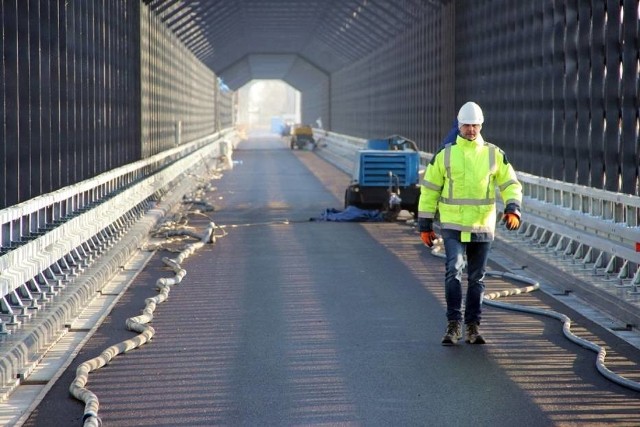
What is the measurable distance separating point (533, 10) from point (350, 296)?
7766mm

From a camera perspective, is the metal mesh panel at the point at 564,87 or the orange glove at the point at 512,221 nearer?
the orange glove at the point at 512,221

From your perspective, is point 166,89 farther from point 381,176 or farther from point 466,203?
point 466,203

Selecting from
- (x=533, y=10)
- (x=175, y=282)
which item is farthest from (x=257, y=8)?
(x=175, y=282)

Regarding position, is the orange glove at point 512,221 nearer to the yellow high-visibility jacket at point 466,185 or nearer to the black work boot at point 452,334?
the yellow high-visibility jacket at point 466,185

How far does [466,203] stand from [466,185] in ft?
0.48

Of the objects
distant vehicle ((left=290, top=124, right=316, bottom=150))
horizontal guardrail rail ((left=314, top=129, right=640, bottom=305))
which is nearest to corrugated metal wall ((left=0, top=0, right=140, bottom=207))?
horizontal guardrail rail ((left=314, top=129, right=640, bottom=305))

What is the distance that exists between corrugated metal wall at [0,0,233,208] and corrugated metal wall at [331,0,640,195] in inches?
258

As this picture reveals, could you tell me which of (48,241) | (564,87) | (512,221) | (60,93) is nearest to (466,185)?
(512,221)

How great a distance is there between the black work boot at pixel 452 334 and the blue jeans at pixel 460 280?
45mm

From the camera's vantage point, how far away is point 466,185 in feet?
35.2

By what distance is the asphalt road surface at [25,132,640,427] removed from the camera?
8.05 meters

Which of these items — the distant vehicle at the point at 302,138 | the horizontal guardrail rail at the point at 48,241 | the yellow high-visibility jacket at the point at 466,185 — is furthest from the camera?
the distant vehicle at the point at 302,138

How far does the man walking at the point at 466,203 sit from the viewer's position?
35.1 feet

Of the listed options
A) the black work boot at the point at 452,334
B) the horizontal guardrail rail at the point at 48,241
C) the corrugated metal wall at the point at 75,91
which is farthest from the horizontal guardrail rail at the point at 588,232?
the corrugated metal wall at the point at 75,91
